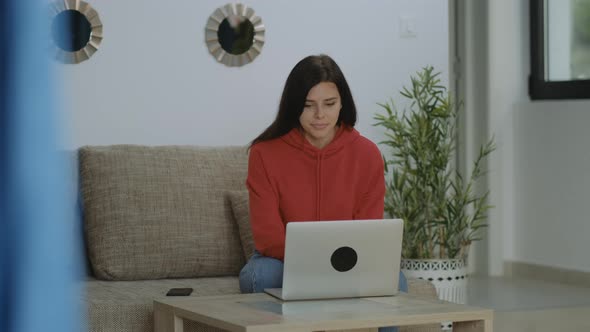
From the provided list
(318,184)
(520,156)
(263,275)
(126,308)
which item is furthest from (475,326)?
(520,156)

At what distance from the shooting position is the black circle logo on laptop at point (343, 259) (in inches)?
103

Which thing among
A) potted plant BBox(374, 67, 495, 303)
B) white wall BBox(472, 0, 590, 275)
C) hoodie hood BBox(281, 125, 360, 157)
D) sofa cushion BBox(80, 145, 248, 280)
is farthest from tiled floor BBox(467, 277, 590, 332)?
hoodie hood BBox(281, 125, 360, 157)

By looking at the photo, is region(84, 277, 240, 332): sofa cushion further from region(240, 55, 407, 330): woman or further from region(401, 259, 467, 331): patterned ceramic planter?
region(401, 259, 467, 331): patterned ceramic planter

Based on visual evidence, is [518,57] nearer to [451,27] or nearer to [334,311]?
[451,27]

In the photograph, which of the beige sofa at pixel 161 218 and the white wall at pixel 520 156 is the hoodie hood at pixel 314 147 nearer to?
the beige sofa at pixel 161 218

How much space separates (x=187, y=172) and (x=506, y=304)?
2.14 metres

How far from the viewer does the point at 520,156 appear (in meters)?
6.35

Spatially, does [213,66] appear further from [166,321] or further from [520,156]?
[520,156]

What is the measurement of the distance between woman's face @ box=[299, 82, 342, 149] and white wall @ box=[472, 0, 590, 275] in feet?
10.4

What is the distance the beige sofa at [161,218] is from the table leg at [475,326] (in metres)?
0.90

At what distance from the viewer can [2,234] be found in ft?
2.07

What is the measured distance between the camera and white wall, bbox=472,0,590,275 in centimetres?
607

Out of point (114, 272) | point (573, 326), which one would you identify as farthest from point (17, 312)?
point (573, 326)

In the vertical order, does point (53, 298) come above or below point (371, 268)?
above
